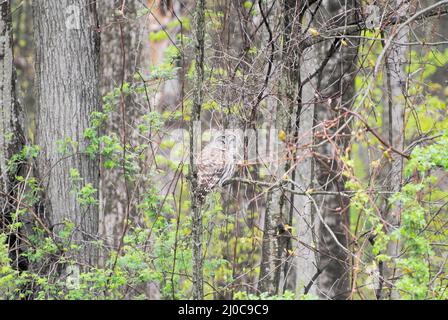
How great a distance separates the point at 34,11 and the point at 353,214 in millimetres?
7459

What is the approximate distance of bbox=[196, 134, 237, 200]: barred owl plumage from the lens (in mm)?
6680

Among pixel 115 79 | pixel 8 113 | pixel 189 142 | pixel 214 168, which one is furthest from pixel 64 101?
pixel 214 168

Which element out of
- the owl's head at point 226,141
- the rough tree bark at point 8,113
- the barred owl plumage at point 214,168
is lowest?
the barred owl plumage at point 214,168

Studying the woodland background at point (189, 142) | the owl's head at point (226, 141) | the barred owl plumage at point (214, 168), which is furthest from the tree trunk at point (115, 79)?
the barred owl plumage at point (214, 168)

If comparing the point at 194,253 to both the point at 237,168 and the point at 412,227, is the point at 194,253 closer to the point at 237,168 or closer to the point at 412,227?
the point at 237,168

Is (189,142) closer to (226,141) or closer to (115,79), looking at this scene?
(226,141)

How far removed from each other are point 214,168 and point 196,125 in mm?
468

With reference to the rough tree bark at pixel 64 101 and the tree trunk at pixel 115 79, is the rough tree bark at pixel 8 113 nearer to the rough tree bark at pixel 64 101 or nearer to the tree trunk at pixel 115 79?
the rough tree bark at pixel 64 101

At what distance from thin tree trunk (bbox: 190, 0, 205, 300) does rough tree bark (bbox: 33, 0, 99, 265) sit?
5.94 feet

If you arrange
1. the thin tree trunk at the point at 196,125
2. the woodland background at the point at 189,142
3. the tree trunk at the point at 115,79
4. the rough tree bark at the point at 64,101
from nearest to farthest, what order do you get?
the thin tree trunk at the point at 196,125 → the woodland background at the point at 189,142 → the rough tree bark at the point at 64,101 → the tree trunk at the point at 115,79

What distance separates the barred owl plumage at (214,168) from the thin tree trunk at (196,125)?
0.29 feet

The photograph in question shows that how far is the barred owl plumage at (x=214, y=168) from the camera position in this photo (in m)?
6.68
